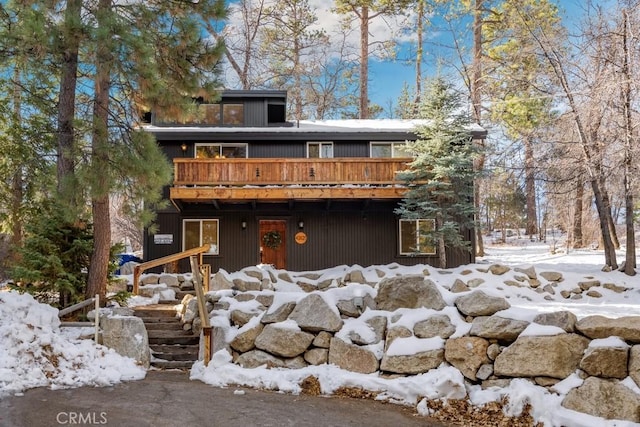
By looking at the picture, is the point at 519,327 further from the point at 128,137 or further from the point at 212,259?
the point at 212,259

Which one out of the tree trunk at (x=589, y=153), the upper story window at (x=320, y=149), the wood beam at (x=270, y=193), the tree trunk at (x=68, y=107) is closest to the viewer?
the tree trunk at (x=68, y=107)

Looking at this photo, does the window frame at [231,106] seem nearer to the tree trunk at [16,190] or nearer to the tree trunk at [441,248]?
the tree trunk at [16,190]

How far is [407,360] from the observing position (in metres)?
5.85

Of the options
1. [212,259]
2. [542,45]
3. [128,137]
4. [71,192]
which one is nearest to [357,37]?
[542,45]

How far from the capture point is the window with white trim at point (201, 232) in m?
13.8

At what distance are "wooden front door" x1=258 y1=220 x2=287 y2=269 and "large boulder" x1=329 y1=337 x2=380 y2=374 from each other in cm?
797

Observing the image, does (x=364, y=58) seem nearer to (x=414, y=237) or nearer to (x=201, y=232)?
(x=414, y=237)

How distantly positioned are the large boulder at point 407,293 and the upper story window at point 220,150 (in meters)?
8.68

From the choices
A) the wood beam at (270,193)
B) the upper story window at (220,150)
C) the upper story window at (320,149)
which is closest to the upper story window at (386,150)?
the upper story window at (320,149)

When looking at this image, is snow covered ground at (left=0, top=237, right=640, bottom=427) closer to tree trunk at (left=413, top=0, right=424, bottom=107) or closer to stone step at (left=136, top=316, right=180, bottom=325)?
stone step at (left=136, top=316, right=180, bottom=325)

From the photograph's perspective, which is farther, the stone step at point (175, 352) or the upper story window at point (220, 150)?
the upper story window at point (220, 150)

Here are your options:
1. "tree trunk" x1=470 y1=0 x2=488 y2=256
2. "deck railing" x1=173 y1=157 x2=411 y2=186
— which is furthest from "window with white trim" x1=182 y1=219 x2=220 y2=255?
"tree trunk" x1=470 y1=0 x2=488 y2=256

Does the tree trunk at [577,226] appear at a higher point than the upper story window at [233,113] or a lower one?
lower

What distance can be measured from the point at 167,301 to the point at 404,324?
6.27m
